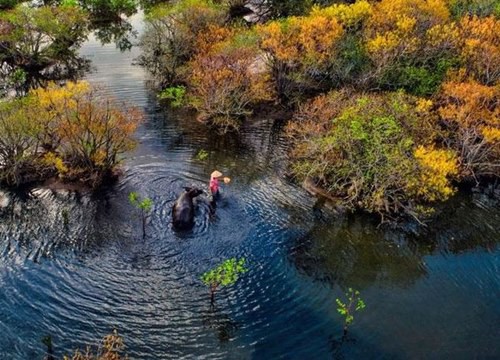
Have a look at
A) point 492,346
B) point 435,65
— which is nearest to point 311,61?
point 435,65

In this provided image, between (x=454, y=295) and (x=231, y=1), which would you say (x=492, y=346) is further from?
(x=231, y=1)

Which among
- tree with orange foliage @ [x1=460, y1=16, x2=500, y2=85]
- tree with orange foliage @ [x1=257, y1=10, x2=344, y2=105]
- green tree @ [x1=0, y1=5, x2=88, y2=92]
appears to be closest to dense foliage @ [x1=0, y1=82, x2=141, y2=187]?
tree with orange foliage @ [x1=257, y1=10, x2=344, y2=105]

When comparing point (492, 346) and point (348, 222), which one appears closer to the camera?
point (492, 346)

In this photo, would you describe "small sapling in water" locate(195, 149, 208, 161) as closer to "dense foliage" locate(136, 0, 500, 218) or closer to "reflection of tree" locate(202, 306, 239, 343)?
"dense foliage" locate(136, 0, 500, 218)

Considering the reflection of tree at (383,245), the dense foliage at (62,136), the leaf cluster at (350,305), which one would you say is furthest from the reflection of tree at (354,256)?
the dense foliage at (62,136)

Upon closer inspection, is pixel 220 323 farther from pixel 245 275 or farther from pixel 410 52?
pixel 410 52

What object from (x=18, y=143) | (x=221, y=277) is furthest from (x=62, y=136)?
(x=221, y=277)

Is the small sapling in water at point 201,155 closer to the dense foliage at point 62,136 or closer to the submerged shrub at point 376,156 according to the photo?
the dense foliage at point 62,136
